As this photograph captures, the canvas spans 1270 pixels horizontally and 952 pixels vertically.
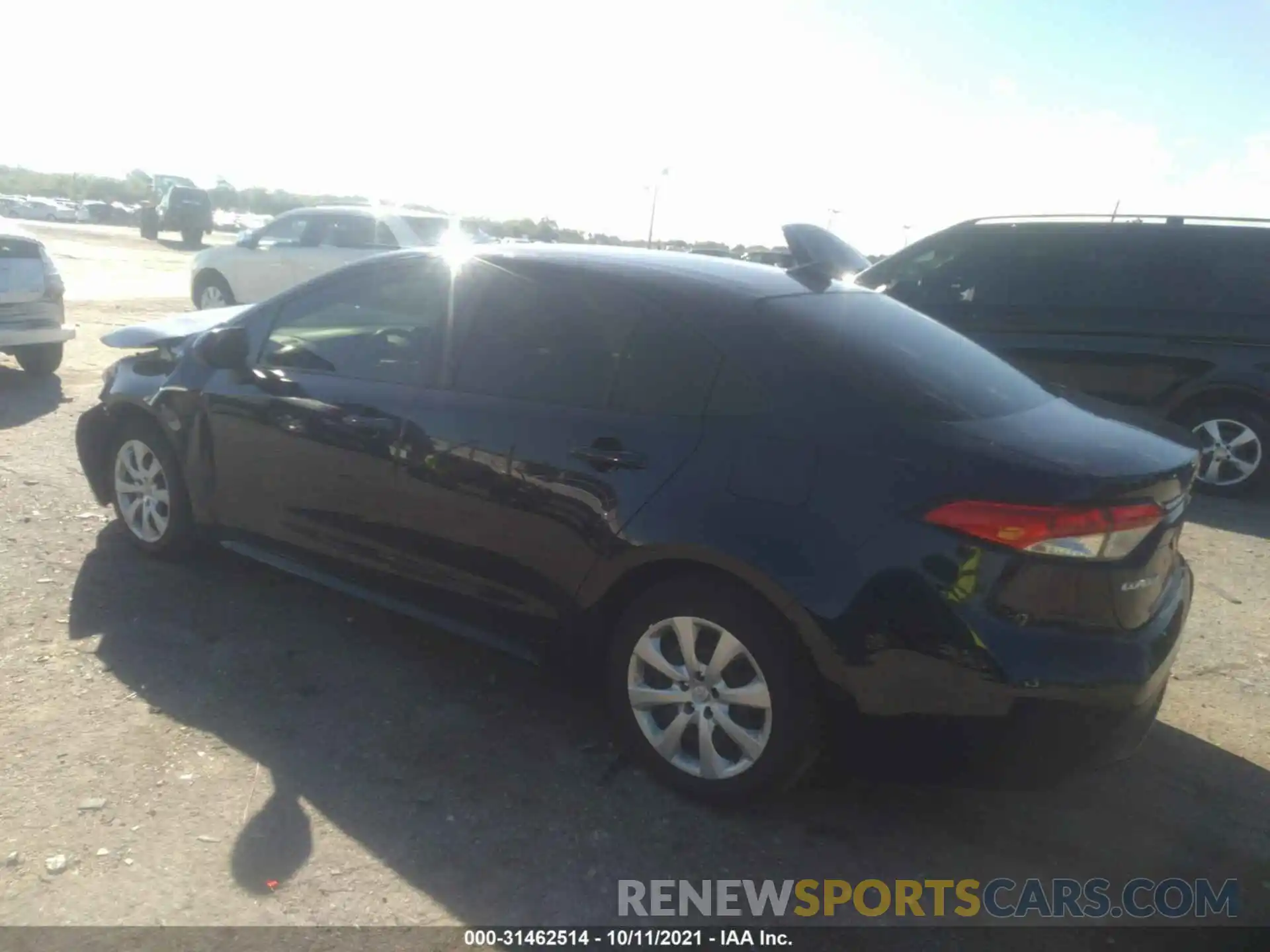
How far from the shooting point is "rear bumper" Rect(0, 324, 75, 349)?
27.3 feet

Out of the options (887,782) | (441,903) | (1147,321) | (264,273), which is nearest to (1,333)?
(264,273)

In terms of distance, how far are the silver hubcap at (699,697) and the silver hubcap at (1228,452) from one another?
575cm

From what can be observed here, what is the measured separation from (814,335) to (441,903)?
1.98 metres

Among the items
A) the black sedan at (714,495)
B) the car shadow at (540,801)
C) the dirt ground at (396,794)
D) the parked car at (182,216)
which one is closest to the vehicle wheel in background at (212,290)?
the dirt ground at (396,794)

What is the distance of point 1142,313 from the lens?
23.8ft

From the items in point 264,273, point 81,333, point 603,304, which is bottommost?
point 81,333

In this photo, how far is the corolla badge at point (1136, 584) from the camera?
269 cm

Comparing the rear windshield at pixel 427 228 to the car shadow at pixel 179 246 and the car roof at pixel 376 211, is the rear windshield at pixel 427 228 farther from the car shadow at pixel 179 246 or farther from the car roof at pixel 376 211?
the car shadow at pixel 179 246

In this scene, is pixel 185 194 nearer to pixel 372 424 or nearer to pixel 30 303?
pixel 30 303

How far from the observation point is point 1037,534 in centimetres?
259

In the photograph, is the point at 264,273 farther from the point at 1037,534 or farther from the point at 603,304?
the point at 1037,534

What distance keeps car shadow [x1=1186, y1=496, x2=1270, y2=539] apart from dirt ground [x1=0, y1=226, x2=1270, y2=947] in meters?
2.41

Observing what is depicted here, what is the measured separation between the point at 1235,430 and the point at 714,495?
5.97 meters

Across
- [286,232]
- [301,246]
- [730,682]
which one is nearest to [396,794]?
[730,682]
